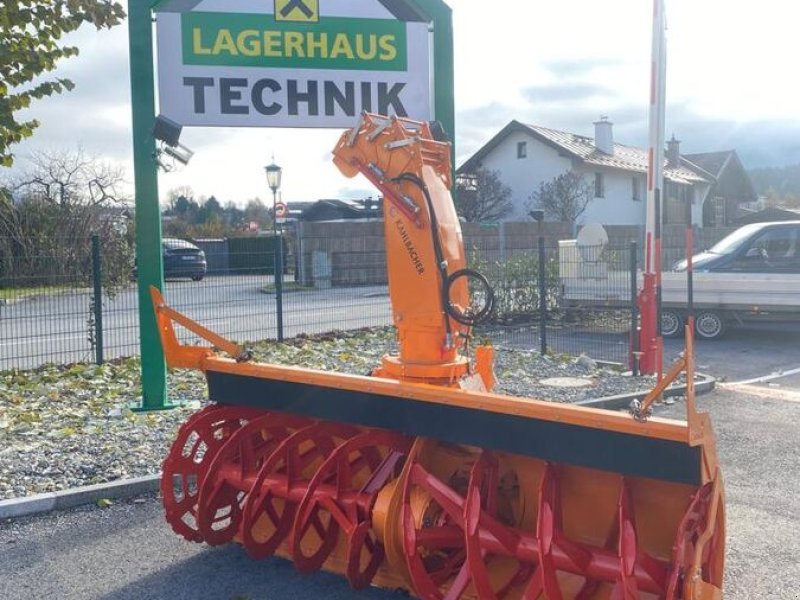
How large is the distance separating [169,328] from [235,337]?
7780 mm

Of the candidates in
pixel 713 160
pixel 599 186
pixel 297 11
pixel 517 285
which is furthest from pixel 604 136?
pixel 297 11

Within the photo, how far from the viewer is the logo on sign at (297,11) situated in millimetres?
8305

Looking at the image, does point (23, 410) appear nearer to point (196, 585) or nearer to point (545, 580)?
point (196, 585)

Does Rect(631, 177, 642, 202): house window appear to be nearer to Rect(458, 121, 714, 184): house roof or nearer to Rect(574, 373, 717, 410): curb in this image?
Rect(458, 121, 714, 184): house roof

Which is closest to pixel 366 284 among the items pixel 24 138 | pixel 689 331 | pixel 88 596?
pixel 24 138

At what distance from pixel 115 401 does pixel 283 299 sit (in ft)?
16.9

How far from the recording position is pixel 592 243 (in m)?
15.3

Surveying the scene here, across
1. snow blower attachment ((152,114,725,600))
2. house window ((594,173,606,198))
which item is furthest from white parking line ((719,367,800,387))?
house window ((594,173,606,198))

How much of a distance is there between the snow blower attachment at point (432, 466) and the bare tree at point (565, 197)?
35197 mm

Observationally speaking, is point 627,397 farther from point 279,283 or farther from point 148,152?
point 279,283

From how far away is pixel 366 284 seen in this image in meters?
15.3

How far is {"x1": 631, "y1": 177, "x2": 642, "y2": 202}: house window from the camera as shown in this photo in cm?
4466

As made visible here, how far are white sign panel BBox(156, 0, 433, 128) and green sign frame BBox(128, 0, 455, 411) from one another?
12 centimetres

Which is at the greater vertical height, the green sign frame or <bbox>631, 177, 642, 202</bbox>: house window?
<bbox>631, 177, 642, 202</bbox>: house window
